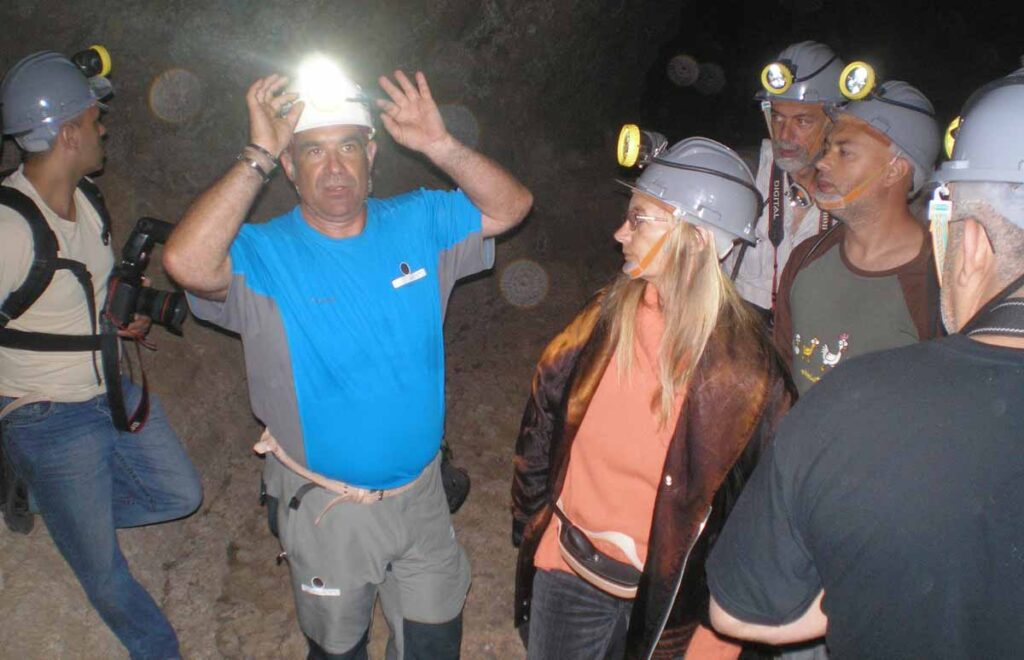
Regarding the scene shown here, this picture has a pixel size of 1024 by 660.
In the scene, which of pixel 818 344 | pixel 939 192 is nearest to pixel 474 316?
pixel 818 344

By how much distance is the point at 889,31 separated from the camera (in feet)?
42.9

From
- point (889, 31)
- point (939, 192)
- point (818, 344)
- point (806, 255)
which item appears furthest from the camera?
point (889, 31)

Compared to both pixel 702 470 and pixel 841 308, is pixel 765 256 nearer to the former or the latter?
pixel 841 308

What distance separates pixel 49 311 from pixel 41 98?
99 cm

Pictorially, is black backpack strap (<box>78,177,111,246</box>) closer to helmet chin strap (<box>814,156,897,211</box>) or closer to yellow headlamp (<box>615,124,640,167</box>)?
yellow headlamp (<box>615,124,640,167</box>)

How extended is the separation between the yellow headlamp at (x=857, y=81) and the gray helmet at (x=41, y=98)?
3.61 metres

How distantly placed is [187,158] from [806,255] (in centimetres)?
430

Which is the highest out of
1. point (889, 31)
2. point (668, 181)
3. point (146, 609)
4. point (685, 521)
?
point (889, 31)

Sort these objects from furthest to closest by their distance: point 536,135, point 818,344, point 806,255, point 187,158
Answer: point 536,135 → point 187,158 → point 806,255 → point 818,344

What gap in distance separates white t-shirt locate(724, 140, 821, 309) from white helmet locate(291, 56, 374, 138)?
2.06 m

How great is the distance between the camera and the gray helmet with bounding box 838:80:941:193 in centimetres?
306

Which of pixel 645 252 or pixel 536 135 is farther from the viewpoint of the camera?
pixel 536 135

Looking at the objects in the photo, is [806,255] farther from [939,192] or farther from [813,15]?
[813,15]

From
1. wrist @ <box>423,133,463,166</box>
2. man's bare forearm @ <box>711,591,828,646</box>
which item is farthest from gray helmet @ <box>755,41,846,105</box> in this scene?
man's bare forearm @ <box>711,591,828,646</box>
